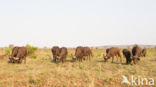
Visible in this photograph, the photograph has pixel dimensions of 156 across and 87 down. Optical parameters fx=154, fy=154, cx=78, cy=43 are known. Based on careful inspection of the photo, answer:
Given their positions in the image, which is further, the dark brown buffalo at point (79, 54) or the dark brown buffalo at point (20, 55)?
the dark brown buffalo at point (79, 54)

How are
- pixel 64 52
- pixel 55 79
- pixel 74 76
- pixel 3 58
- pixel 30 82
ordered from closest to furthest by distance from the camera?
pixel 30 82 → pixel 55 79 → pixel 74 76 → pixel 64 52 → pixel 3 58

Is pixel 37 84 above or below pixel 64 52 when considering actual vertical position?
below

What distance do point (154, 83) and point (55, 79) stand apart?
5729 millimetres

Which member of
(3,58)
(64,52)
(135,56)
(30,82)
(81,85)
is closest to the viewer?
(81,85)

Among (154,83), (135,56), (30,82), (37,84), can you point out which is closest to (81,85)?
(37,84)

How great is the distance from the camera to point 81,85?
8.20 meters

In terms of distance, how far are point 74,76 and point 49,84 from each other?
2063 millimetres

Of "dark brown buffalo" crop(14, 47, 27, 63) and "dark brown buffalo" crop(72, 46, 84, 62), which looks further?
"dark brown buffalo" crop(72, 46, 84, 62)

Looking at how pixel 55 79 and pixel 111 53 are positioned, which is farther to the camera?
pixel 111 53

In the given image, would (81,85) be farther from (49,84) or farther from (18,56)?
(18,56)

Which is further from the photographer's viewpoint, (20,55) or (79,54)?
(79,54)

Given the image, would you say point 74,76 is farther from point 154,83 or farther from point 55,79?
point 154,83

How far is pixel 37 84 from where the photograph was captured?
8352mm

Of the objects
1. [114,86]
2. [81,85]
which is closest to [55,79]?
[81,85]
